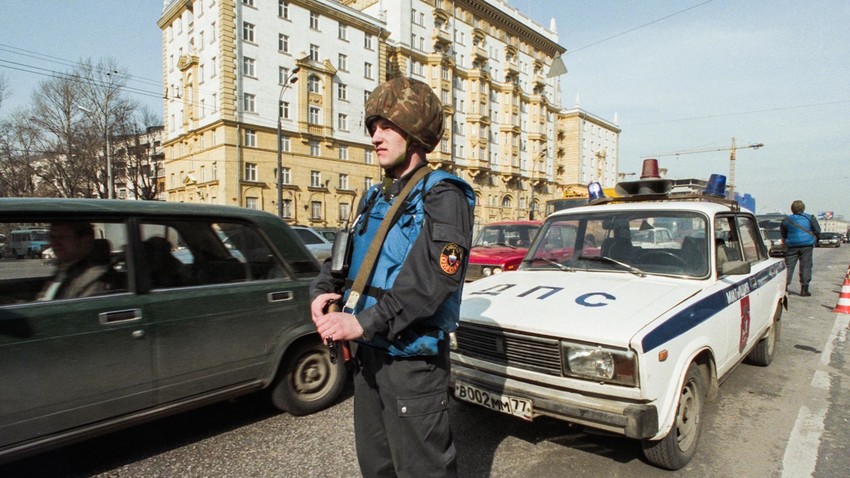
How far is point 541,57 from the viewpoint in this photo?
6962 centimetres

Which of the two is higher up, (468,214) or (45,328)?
(468,214)

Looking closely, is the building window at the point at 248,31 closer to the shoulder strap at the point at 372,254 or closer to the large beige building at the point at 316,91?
the large beige building at the point at 316,91

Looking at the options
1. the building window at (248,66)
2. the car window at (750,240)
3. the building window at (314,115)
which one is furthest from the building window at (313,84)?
the car window at (750,240)

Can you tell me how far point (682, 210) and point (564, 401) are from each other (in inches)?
86.5

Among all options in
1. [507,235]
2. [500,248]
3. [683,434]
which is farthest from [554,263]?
[507,235]

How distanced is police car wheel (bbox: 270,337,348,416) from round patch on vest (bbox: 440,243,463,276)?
102 inches

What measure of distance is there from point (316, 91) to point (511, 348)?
138 feet

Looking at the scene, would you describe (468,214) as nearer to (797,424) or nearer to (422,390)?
(422,390)

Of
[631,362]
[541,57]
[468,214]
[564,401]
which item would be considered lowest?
[564,401]

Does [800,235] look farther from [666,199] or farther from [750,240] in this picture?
[666,199]

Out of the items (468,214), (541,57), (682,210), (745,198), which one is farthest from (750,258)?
(541,57)

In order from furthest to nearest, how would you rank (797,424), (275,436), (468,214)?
(797,424) → (275,436) → (468,214)

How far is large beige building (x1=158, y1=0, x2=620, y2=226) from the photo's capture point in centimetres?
3744

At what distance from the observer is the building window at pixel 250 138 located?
3766 centimetres
